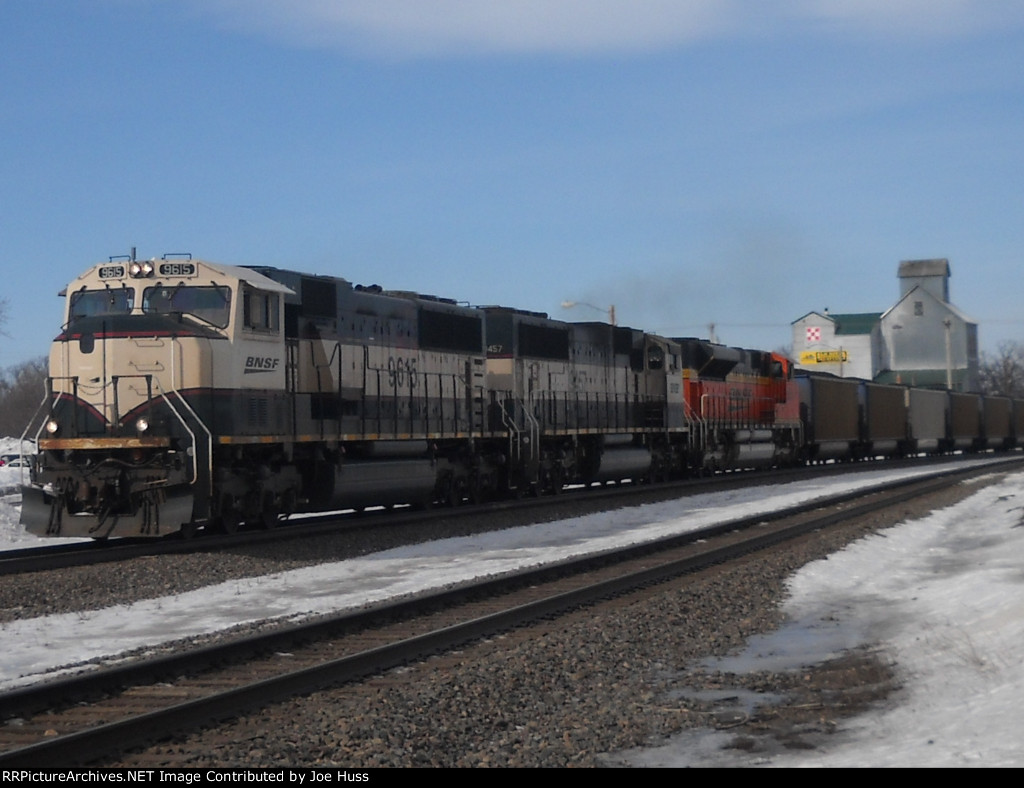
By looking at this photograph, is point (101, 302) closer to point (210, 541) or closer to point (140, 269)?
point (140, 269)

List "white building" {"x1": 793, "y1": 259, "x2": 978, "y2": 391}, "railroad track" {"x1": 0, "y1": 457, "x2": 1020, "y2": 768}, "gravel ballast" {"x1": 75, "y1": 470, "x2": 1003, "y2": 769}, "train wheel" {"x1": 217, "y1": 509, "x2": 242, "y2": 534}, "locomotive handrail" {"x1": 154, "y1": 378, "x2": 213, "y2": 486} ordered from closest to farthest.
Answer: "gravel ballast" {"x1": 75, "y1": 470, "x2": 1003, "y2": 769}
"railroad track" {"x1": 0, "y1": 457, "x2": 1020, "y2": 768}
"locomotive handrail" {"x1": 154, "y1": 378, "x2": 213, "y2": 486}
"train wheel" {"x1": 217, "y1": 509, "x2": 242, "y2": 534}
"white building" {"x1": 793, "y1": 259, "x2": 978, "y2": 391}

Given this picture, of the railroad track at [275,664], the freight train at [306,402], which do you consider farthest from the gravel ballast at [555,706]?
the freight train at [306,402]

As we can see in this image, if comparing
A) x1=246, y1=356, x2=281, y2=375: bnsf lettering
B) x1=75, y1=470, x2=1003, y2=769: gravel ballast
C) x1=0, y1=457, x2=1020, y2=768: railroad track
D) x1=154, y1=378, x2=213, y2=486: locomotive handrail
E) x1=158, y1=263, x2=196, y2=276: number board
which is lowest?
x1=75, y1=470, x2=1003, y2=769: gravel ballast

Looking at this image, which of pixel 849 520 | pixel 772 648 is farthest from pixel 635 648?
pixel 849 520

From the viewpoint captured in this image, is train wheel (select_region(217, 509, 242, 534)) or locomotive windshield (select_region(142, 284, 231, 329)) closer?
locomotive windshield (select_region(142, 284, 231, 329))

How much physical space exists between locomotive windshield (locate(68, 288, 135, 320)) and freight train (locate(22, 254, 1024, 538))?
0.02 metres

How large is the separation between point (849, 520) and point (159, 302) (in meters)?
11.4

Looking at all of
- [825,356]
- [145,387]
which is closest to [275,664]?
[145,387]

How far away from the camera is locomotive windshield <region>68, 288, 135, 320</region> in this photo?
15.8 m

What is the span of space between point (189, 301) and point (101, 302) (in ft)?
4.03

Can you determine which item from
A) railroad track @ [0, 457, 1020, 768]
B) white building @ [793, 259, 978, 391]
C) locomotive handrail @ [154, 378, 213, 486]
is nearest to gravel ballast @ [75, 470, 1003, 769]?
railroad track @ [0, 457, 1020, 768]

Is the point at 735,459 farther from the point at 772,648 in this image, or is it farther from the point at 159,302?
the point at 772,648

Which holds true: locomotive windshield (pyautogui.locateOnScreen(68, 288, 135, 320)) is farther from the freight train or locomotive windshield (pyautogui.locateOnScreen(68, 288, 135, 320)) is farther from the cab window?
the cab window

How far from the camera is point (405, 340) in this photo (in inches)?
800
